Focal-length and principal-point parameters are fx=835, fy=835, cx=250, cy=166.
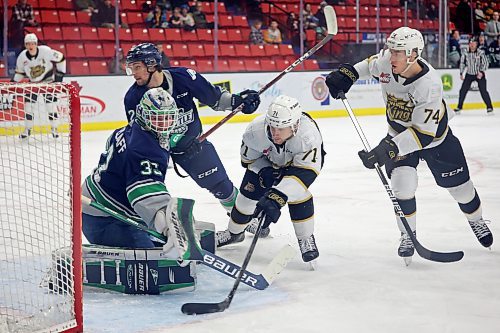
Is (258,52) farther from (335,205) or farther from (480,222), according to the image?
(480,222)

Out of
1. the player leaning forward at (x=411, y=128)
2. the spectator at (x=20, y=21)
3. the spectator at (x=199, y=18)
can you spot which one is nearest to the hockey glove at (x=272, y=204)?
the player leaning forward at (x=411, y=128)

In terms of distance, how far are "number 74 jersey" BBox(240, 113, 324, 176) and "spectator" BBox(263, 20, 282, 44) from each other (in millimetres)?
7479

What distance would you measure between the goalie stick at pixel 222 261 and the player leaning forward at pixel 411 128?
594 millimetres

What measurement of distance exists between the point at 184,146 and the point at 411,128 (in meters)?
1.00

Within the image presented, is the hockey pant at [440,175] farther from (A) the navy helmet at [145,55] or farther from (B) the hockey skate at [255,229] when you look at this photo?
(A) the navy helmet at [145,55]

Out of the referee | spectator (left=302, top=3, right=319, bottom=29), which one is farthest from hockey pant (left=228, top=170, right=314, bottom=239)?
the referee

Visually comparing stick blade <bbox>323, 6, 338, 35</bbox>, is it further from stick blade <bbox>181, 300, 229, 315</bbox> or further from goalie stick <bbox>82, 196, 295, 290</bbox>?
stick blade <bbox>181, 300, 229, 315</bbox>

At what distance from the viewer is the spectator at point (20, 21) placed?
27.6 ft

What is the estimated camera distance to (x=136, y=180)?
2783mm

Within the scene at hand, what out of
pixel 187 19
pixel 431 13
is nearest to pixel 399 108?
pixel 187 19

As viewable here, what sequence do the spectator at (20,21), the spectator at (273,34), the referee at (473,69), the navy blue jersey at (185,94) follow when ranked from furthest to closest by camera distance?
the spectator at (273,34)
the referee at (473,69)
the spectator at (20,21)
the navy blue jersey at (185,94)

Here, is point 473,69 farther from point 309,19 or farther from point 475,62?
point 309,19

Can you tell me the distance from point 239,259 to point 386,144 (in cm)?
80

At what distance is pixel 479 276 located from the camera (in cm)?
323
